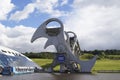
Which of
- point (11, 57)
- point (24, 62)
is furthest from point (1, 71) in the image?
point (24, 62)

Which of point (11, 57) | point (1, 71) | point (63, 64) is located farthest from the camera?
point (63, 64)

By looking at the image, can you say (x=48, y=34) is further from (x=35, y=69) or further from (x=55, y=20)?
(x=35, y=69)

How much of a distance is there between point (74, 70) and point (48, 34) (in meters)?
14.2

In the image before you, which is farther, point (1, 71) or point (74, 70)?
point (74, 70)

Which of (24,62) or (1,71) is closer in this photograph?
(1,71)

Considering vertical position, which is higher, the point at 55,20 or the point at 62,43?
the point at 55,20

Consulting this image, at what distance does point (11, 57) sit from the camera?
93062 mm

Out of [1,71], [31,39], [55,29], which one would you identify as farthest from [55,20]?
[1,71]

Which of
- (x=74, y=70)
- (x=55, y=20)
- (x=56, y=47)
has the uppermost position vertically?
(x=55, y=20)

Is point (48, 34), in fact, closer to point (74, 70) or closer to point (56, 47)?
point (56, 47)

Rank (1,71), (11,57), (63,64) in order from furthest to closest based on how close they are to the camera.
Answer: (63,64) < (11,57) < (1,71)

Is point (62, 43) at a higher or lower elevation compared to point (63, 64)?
higher

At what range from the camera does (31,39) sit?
10262 centimetres

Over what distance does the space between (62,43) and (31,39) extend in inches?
416
